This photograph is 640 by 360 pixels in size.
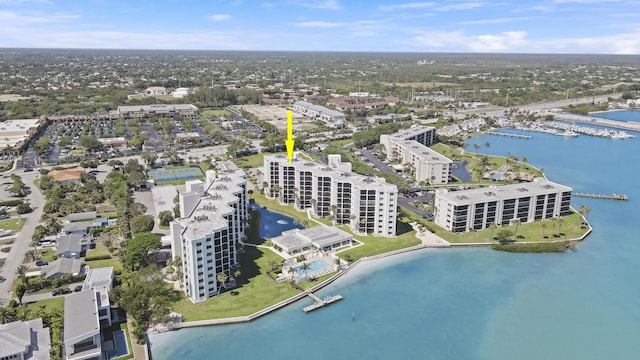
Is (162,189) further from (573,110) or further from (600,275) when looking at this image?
(573,110)

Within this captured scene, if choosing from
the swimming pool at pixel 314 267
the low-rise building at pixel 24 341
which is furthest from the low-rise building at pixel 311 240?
the low-rise building at pixel 24 341

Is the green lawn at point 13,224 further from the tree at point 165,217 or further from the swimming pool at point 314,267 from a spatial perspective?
the swimming pool at point 314,267

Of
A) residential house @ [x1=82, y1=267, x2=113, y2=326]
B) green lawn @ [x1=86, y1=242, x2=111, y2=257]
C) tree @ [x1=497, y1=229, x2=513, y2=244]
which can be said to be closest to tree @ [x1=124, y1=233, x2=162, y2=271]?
residential house @ [x1=82, y1=267, x2=113, y2=326]

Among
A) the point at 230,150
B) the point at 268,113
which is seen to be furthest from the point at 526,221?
the point at 268,113

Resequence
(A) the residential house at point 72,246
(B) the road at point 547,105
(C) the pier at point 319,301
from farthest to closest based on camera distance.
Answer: (B) the road at point 547,105 < (A) the residential house at point 72,246 < (C) the pier at point 319,301

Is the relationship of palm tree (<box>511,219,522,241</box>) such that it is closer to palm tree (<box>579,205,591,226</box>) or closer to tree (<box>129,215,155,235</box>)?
palm tree (<box>579,205,591,226</box>)

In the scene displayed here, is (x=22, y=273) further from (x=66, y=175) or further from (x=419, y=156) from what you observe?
(x=419, y=156)

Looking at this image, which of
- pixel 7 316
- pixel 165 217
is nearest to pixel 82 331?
pixel 7 316
